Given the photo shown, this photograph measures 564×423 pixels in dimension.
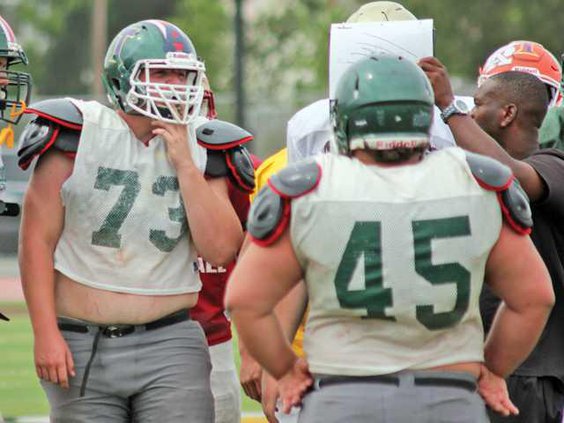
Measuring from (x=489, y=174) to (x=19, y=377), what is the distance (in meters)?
8.13

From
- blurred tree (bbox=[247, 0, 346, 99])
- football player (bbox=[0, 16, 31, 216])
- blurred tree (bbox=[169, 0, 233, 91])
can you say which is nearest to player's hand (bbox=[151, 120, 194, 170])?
football player (bbox=[0, 16, 31, 216])

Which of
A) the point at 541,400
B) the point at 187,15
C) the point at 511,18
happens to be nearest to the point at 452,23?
the point at 511,18

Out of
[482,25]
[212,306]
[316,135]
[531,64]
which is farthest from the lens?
[482,25]

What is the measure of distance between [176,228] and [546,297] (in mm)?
1469

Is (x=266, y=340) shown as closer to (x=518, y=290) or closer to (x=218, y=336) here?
(x=518, y=290)

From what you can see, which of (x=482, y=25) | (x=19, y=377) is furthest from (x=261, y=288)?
(x=482, y=25)

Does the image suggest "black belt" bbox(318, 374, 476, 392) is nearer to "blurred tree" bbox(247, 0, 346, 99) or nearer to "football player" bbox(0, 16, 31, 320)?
"football player" bbox(0, 16, 31, 320)

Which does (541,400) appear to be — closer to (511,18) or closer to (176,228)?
(176,228)

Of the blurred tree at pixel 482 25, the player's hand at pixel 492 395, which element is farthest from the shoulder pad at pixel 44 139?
the blurred tree at pixel 482 25

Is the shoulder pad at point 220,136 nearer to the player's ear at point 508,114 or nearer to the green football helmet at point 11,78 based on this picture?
the green football helmet at point 11,78

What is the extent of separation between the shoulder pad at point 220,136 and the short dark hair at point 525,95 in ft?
3.51

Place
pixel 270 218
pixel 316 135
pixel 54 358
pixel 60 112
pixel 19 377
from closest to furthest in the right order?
pixel 270 218, pixel 54 358, pixel 60 112, pixel 316 135, pixel 19 377

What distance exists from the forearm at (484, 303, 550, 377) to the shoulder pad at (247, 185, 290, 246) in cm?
73

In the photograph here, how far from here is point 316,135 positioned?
5289 mm
